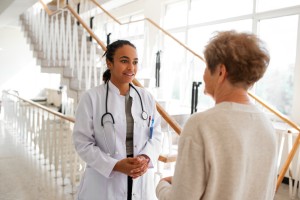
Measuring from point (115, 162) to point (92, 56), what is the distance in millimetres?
2452

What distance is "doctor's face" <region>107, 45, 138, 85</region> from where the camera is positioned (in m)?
1.43

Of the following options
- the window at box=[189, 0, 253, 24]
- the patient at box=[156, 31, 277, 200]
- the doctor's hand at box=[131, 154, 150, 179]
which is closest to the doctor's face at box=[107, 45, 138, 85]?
the doctor's hand at box=[131, 154, 150, 179]

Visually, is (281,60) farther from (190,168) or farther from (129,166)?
(190,168)

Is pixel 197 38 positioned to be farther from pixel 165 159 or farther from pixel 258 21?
pixel 165 159

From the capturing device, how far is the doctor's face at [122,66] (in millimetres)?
1433

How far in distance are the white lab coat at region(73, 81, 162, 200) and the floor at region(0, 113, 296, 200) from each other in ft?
4.98

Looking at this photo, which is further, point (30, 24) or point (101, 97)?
point (30, 24)

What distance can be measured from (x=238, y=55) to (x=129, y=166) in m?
0.77

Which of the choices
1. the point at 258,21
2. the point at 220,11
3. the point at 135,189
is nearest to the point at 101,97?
the point at 135,189

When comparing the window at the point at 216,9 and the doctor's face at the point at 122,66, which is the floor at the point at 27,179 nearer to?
the doctor's face at the point at 122,66

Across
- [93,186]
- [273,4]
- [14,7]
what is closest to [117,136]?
[93,186]

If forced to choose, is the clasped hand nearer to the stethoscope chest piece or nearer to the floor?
the stethoscope chest piece

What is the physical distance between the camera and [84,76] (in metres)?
3.67

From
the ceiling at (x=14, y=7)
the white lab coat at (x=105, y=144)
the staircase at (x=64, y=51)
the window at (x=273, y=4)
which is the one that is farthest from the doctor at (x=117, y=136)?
the ceiling at (x=14, y=7)
